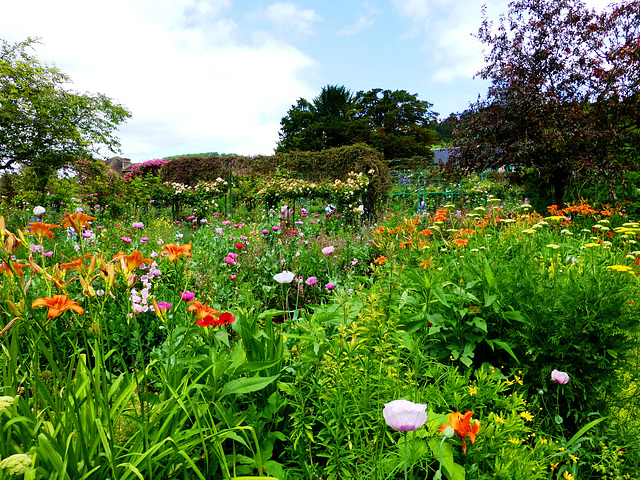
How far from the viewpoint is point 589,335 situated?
1889mm

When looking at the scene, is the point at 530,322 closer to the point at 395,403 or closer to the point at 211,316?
the point at 395,403

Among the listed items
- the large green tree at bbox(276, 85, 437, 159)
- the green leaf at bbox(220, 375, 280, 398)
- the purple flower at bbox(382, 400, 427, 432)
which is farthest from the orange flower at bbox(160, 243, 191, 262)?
the large green tree at bbox(276, 85, 437, 159)

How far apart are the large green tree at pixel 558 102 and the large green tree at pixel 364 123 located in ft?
61.5

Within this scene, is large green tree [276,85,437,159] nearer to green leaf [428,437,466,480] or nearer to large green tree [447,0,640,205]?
large green tree [447,0,640,205]

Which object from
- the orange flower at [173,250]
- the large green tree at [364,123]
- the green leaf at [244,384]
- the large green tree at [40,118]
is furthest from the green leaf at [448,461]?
the large green tree at [364,123]

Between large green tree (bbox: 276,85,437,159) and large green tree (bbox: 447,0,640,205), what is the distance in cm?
1876

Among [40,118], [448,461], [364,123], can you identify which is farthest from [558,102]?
[364,123]

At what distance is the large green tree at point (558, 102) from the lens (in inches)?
255

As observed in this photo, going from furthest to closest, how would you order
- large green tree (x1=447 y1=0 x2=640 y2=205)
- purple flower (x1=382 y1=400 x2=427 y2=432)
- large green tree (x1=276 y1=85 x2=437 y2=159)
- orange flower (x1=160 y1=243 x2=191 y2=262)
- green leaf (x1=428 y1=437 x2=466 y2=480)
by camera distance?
1. large green tree (x1=276 y1=85 x2=437 y2=159)
2. large green tree (x1=447 y1=0 x2=640 y2=205)
3. orange flower (x1=160 y1=243 x2=191 y2=262)
4. green leaf (x1=428 y1=437 x2=466 y2=480)
5. purple flower (x1=382 y1=400 x2=427 y2=432)

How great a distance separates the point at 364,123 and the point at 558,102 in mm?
20072

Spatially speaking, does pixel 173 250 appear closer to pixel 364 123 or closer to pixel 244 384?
pixel 244 384

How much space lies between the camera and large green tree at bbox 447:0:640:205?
6.48 metres

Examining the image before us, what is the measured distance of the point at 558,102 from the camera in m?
6.89

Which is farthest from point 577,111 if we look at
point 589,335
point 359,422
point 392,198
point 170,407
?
point 170,407
